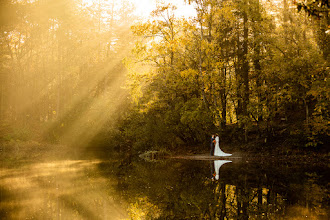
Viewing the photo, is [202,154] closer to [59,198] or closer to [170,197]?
[170,197]

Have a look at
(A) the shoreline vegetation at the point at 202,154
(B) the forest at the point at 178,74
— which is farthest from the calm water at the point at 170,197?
(A) the shoreline vegetation at the point at 202,154

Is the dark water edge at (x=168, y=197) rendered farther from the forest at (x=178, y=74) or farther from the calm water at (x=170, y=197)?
the forest at (x=178, y=74)

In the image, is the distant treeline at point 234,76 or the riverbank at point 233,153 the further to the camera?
the distant treeline at point 234,76

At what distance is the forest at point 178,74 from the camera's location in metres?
20.0

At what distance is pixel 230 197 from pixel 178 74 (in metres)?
17.3

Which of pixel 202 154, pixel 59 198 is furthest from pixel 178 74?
pixel 59 198

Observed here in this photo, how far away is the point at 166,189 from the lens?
10172 mm

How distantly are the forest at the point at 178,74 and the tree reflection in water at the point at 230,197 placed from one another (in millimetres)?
4305

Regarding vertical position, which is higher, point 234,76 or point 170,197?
point 234,76

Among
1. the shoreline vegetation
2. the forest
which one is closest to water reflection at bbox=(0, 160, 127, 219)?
the forest

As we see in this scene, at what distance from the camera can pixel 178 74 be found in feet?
82.0

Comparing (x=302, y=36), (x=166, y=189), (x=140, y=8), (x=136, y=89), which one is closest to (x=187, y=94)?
(x=136, y=89)

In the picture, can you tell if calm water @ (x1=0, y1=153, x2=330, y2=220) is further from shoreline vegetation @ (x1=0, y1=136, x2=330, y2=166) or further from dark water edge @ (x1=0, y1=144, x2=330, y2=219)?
shoreline vegetation @ (x1=0, y1=136, x2=330, y2=166)

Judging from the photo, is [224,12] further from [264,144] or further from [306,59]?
[264,144]
